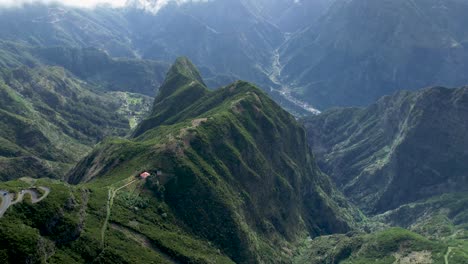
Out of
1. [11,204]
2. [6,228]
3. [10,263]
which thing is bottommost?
[10,263]

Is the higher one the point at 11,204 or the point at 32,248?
the point at 11,204

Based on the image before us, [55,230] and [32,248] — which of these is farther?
[55,230]

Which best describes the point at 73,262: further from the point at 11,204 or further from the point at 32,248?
the point at 11,204

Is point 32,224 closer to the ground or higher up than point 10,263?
higher up

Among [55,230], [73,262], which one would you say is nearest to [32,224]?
[55,230]

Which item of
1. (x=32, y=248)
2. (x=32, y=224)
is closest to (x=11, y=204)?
(x=32, y=224)

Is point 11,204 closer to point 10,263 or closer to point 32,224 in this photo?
point 32,224

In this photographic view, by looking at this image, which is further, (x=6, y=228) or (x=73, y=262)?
(x=73, y=262)

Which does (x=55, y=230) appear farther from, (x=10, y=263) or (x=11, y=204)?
(x=10, y=263)
